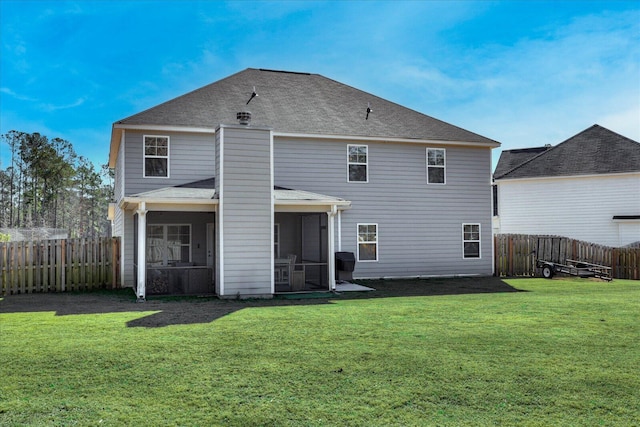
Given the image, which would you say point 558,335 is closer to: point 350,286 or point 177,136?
point 350,286

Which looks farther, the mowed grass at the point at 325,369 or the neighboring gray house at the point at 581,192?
the neighboring gray house at the point at 581,192

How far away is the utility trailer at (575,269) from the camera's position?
19.3 metres

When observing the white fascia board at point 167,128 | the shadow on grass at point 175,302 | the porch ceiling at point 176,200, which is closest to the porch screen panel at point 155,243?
the shadow on grass at point 175,302

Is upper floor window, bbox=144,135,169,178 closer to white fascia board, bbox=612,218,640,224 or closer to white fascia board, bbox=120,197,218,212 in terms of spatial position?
white fascia board, bbox=120,197,218,212

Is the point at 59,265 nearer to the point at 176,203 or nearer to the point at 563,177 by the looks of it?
the point at 176,203

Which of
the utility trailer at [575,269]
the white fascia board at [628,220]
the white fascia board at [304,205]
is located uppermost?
the white fascia board at [304,205]

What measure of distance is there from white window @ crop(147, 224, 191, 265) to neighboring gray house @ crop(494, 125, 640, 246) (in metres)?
18.1

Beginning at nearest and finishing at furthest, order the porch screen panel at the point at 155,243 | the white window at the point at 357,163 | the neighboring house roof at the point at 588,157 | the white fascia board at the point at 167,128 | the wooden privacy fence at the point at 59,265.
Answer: the wooden privacy fence at the point at 59,265 → the white fascia board at the point at 167,128 → the porch screen panel at the point at 155,243 → the white window at the point at 357,163 → the neighboring house roof at the point at 588,157

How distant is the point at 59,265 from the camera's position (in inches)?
587

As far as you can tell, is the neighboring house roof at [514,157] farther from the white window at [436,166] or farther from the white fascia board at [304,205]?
the white fascia board at [304,205]

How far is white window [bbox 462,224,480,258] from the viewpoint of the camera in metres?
20.0

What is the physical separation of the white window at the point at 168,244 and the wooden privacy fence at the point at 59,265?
3.92ft

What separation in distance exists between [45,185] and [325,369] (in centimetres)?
5907

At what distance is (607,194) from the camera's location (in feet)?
83.0
